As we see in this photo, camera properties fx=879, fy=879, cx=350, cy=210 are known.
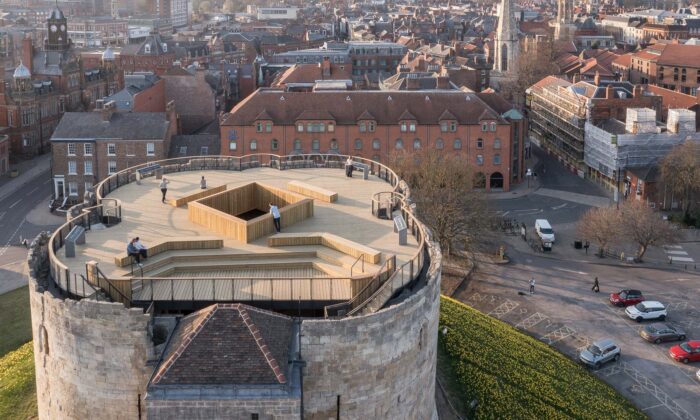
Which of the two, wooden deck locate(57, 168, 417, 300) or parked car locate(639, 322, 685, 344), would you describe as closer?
wooden deck locate(57, 168, 417, 300)

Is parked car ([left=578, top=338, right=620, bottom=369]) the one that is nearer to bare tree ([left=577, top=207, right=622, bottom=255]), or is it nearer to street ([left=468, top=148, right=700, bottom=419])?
street ([left=468, top=148, right=700, bottom=419])

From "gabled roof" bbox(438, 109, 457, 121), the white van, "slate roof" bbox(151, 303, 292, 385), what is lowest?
the white van

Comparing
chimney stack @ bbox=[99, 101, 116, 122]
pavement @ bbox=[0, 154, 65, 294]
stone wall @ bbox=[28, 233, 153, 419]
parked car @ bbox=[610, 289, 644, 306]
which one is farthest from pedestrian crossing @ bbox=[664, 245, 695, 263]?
chimney stack @ bbox=[99, 101, 116, 122]

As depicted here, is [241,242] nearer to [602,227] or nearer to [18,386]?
[18,386]

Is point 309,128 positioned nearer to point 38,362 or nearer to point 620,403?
point 620,403

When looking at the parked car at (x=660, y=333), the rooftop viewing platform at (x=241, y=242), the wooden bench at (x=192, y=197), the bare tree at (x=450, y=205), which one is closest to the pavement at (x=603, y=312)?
the parked car at (x=660, y=333)

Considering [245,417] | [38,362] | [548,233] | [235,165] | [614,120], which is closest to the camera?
[245,417]

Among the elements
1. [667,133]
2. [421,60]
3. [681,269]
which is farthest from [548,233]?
[421,60]
